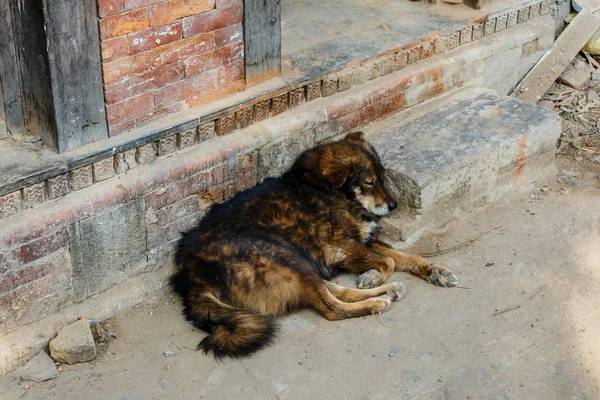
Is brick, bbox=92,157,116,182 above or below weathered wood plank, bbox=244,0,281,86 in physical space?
below

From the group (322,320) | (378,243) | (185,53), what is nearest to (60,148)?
(185,53)

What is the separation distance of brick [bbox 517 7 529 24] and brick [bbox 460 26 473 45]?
25.6 inches

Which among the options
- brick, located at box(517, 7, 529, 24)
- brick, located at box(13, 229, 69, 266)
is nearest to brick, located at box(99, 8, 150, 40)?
brick, located at box(13, 229, 69, 266)

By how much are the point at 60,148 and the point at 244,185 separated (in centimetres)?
138

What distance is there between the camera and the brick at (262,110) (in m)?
5.79

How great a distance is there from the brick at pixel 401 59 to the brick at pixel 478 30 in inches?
33.1

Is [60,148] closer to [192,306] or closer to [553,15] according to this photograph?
[192,306]

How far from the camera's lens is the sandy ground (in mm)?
4777

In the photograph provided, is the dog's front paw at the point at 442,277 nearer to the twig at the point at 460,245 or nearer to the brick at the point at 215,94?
the twig at the point at 460,245

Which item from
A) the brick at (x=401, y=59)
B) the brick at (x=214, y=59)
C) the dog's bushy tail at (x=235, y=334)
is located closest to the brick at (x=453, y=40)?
the brick at (x=401, y=59)

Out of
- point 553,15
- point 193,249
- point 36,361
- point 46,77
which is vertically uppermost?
point 46,77

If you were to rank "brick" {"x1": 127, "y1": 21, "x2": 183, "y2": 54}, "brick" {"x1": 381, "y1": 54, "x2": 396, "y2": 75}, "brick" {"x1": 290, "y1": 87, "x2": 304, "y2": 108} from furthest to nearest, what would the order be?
"brick" {"x1": 381, "y1": 54, "x2": 396, "y2": 75}, "brick" {"x1": 290, "y1": 87, "x2": 304, "y2": 108}, "brick" {"x1": 127, "y1": 21, "x2": 183, "y2": 54}

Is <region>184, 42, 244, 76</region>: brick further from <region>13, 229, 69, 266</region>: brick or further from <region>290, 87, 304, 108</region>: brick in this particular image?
<region>13, 229, 69, 266</region>: brick

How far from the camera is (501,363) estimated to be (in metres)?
4.96
